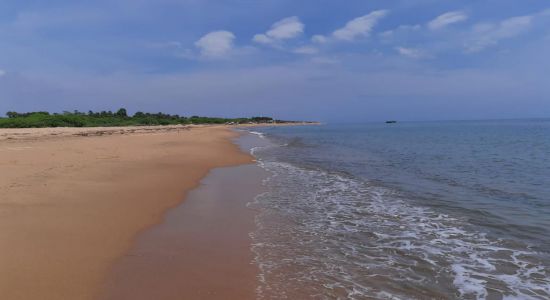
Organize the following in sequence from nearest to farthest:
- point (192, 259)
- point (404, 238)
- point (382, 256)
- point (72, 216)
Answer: point (192, 259) < point (382, 256) < point (404, 238) < point (72, 216)

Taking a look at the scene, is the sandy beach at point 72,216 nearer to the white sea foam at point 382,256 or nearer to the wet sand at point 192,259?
the wet sand at point 192,259

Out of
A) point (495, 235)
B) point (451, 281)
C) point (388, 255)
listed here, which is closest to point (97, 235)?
point (388, 255)

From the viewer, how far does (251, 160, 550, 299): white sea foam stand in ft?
14.7

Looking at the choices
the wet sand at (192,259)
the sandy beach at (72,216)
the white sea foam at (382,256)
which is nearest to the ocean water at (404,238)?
the white sea foam at (382,256)

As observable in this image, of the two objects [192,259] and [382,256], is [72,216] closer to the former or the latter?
[192,259]

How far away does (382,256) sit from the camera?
5.60 m

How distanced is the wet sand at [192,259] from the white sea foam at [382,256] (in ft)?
0.98

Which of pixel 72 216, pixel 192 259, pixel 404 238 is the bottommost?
pixel 404 238

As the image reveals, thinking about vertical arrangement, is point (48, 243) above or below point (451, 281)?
above

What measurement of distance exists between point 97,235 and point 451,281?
5136mm

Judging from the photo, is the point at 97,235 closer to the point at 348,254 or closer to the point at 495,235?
the point at 348,254

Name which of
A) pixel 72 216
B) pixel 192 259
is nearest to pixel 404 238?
pixel 192 259

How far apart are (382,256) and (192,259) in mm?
2748

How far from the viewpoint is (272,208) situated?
8508mm
